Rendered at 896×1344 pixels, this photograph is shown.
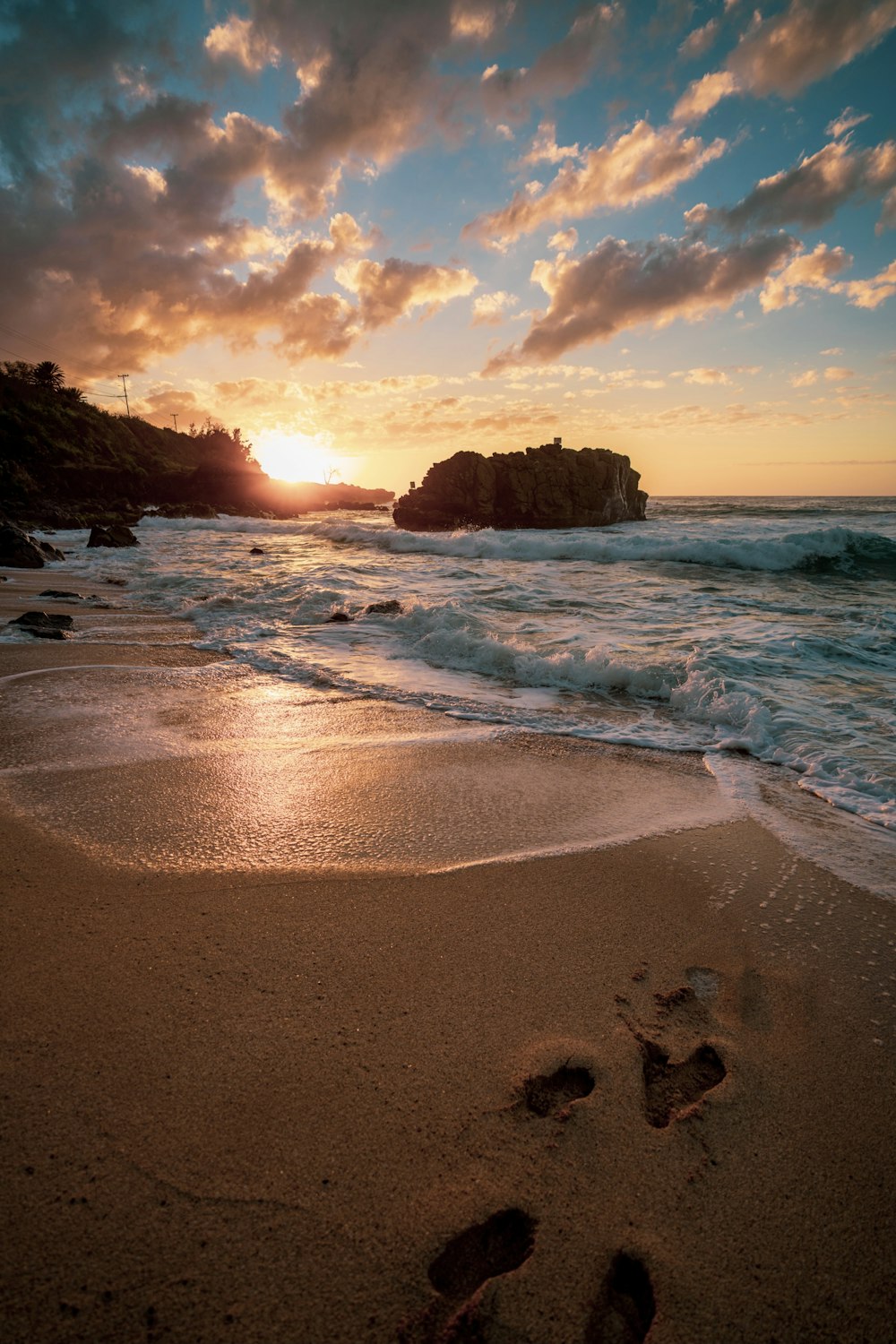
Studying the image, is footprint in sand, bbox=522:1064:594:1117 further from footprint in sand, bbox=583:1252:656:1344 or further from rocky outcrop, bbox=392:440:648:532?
rocky outcrop, bbox=392:440:648:532

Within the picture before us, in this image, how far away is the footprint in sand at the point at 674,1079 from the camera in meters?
1.47

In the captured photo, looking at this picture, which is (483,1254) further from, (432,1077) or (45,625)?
(45,625)

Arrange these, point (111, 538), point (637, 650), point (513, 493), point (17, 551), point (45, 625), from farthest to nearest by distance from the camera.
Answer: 1. point (513, 493)
2. point (111, 538)
3. point (17, 551)
4. point (45, 625)
5. point (637, 650)

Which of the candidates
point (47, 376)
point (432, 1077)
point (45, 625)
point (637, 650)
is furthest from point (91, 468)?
point (432, 1077)

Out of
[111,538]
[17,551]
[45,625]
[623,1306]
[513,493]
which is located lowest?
[623,1306]

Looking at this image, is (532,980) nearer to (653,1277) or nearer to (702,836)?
(653,1277)

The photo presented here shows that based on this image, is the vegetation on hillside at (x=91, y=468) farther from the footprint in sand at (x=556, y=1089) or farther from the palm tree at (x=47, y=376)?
the footprint in sand at (x=556, y=1089)

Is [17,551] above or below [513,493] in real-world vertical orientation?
below

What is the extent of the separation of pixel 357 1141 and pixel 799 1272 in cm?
94

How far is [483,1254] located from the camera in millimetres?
1154

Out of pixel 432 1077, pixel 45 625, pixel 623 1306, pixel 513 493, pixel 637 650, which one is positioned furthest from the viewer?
pixel 513 493

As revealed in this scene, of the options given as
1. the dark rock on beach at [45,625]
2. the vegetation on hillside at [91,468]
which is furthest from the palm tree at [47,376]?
the dark rock on beach at [45,625]

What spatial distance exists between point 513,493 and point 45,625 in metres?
33.8

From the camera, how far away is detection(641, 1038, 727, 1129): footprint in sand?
4.83ft
